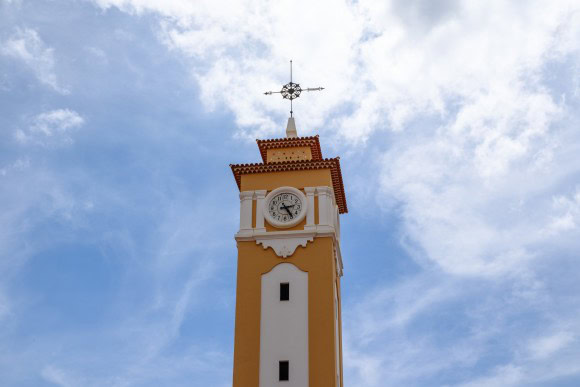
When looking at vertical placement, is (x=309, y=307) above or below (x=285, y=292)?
below

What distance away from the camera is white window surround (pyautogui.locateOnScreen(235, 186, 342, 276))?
113ft

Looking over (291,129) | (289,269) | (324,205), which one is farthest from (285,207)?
(291,129)

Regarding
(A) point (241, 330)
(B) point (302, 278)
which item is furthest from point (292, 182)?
(A) point (241, 330)

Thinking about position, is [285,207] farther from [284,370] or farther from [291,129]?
[284,370]

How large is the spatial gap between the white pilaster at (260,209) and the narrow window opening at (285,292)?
287cm

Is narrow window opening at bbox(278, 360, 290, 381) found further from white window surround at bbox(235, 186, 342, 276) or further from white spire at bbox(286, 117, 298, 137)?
white spire at bbox(286, 117, 298, 137)

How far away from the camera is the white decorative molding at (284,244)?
34.1 meters

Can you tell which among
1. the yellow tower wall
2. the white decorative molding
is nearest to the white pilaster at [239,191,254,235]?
the yellow tower wall

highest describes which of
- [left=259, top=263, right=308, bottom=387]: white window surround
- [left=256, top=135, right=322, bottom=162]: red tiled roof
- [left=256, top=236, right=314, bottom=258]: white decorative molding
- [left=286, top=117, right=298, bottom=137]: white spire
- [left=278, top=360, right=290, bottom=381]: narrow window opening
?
[left=286, top=117, right=298, bottom=137]: white spire

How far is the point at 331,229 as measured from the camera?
3438 centimetres

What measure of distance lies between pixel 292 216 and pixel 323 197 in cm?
169

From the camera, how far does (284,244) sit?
1352 inches

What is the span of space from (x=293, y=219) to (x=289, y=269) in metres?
2.47

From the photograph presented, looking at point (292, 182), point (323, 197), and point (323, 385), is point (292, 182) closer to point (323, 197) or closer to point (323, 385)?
point (323, 197)
